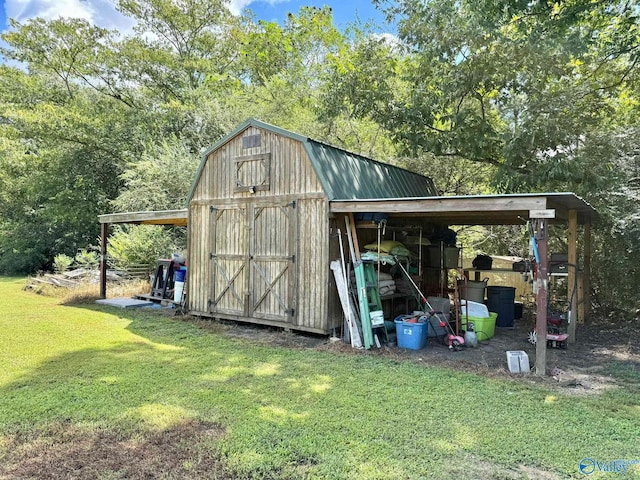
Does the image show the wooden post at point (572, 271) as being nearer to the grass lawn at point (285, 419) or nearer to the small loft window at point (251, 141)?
the grass lawn at point (285, 419)

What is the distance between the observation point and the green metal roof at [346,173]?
6.85 meters

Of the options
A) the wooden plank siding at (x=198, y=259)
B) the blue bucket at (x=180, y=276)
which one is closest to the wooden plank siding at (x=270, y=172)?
the wooden plank siding at (x=198, y=259)

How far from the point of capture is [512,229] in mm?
11727

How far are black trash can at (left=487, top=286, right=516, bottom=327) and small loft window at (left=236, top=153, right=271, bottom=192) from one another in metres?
4.65

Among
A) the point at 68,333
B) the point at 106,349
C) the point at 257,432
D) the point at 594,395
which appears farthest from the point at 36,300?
the point at 594,395

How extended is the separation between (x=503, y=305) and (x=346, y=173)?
12.5 feet

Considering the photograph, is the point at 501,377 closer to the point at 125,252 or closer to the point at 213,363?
the point at 213,363

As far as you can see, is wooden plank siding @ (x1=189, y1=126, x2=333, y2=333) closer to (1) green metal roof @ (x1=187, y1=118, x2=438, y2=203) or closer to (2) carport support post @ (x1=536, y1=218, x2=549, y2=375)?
(1) green metal roof @ (x1=187, y1=118, x2=438, y2=203)

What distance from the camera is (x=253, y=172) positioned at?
768cm

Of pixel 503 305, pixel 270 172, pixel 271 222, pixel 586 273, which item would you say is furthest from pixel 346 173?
pixel 586 273

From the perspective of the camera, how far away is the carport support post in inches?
195

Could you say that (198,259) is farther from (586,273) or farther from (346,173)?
(586,273)

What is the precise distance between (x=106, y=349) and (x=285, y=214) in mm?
3256

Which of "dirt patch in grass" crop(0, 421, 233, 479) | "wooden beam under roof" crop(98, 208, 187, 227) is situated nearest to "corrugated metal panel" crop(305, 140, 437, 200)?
"wooden beam under roof" crop(98, 208, 187, 227)
